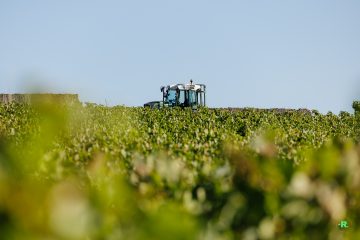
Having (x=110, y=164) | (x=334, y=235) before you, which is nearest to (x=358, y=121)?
(x=110, y=164)

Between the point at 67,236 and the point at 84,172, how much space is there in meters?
3.07

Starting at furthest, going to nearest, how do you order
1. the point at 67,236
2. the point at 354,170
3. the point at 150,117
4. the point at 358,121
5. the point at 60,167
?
the point at 358,121
the point at 150,117
the point at 60,167
the point at 354,170
the point at 67,236

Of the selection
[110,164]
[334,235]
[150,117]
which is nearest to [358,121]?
[150,117]

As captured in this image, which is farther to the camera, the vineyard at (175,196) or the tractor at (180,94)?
the tractor at (180,94)

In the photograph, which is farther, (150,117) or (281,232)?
(150,117)

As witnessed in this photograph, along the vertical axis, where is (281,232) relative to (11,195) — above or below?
below

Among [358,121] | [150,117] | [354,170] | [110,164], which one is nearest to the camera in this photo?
[354,170]

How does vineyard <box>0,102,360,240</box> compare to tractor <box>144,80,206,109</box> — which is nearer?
vineyard <box>0,102,360,240</box>

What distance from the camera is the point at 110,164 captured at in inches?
183

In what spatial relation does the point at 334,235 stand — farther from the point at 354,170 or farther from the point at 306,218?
the point at 354,170

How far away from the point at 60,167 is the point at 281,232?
7.10ft

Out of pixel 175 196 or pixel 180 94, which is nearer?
pixel 175 196

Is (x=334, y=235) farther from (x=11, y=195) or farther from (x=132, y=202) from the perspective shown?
(x=11, y=195)

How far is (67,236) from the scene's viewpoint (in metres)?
1.11
